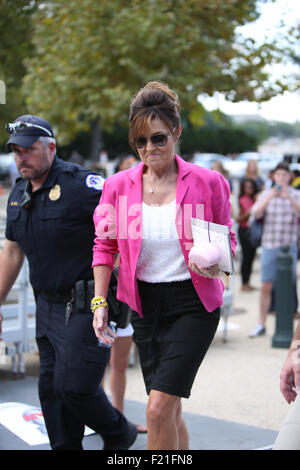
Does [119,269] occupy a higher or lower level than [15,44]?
lower

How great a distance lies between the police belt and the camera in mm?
4016

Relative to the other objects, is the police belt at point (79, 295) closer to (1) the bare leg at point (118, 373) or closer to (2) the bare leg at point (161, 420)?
(2) the bare leg at point (161, 420)

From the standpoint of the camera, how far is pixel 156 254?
354cm

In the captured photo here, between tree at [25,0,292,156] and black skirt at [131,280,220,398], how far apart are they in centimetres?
777

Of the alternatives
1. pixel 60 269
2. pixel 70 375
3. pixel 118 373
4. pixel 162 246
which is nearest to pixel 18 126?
pixel 60 269

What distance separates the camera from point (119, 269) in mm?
3707

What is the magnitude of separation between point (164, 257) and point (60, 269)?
29.8 inches

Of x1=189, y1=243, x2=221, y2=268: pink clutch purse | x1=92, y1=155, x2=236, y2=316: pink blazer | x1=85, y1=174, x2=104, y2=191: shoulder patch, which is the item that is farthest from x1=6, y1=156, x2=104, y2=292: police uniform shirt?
x1=189, y1=243, x2=221, y2=268: pink clutch purse

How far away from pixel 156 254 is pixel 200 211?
0.29 meters

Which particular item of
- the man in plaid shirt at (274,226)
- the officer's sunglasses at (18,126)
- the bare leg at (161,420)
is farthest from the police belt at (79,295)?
the man in plaid shirt at (274,226)

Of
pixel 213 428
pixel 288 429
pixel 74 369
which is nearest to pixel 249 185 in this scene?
pixel 213 428

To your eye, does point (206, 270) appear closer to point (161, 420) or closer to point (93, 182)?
point (161, 420)

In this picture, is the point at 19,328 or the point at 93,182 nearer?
the point at 93,182
